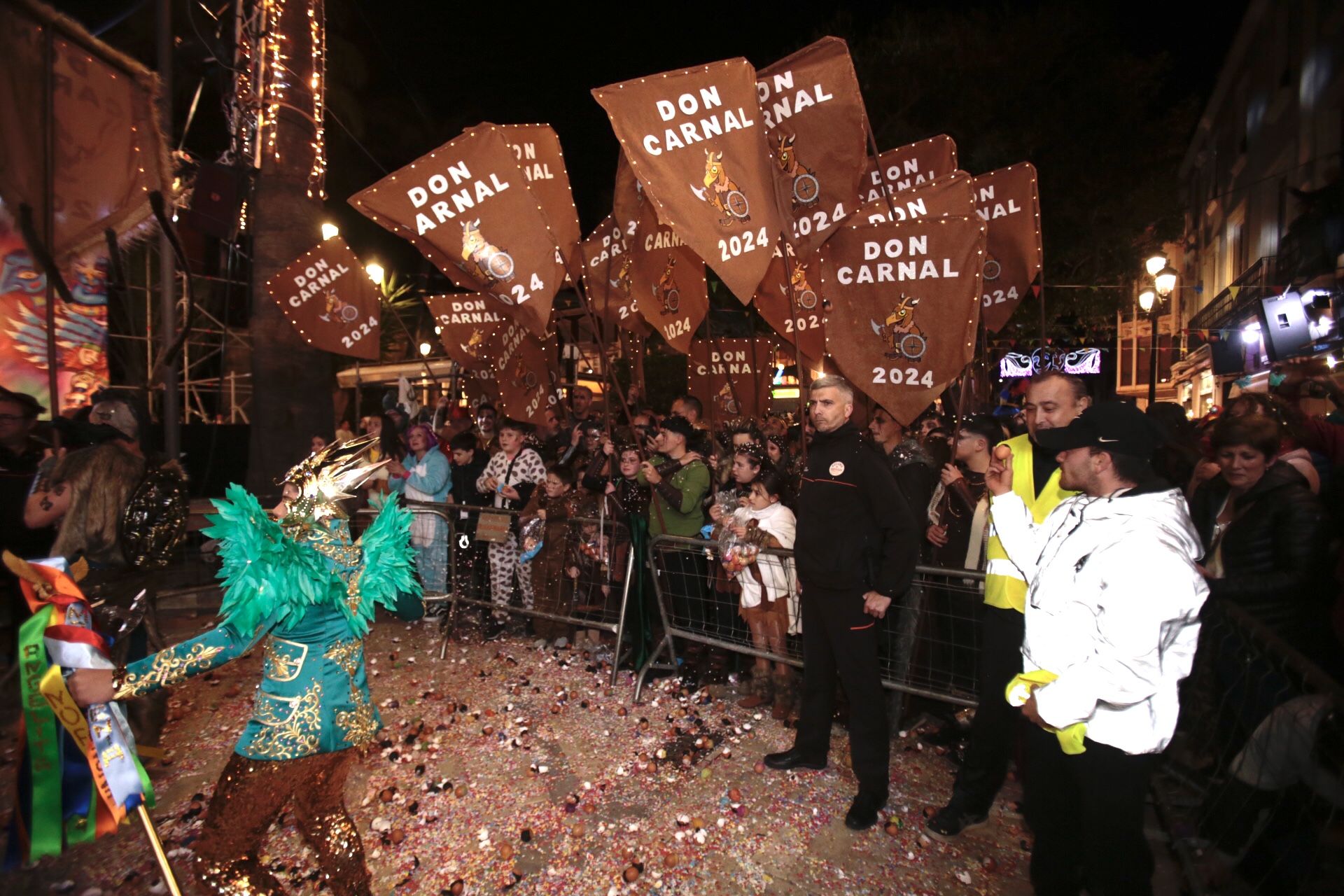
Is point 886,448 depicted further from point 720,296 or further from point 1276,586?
point 720,296

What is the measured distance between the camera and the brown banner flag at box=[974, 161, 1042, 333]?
5723mm

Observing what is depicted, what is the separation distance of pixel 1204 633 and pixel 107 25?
9.12 metres

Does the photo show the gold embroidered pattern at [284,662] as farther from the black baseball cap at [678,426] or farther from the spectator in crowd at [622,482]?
the black baseball cap at [678,426]

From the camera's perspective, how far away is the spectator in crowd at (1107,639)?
2174 mm

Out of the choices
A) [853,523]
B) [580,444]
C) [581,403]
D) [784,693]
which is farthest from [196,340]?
[853,523]

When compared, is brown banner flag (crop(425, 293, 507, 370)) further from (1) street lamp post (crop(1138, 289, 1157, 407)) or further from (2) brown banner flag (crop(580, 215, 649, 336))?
(1) street lamp post (crop(1138, 289, 1157, 407))

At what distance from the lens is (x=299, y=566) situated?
2.56 metres

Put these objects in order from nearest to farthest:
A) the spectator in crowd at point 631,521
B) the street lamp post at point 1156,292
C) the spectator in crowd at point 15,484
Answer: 1. the spectator in crowd at point 15,484
2. the spectator in crowd at point 631,521
3. the street lamp post at point 1156,292

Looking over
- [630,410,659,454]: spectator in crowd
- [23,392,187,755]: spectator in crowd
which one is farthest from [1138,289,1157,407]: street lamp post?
[23,392,187,755]: spectator in crowd

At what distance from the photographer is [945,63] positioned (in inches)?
636

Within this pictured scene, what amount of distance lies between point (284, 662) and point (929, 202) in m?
4.93

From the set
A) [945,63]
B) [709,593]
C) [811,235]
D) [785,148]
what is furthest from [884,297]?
[945,63]

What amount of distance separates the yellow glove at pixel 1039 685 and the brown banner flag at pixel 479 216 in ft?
13.1

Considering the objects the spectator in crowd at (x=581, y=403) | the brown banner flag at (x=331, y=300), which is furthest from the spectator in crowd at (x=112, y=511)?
the spectator in crowd at (x=581, y=403)
